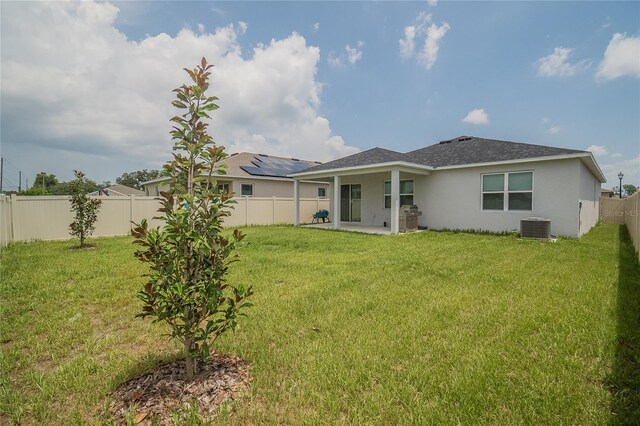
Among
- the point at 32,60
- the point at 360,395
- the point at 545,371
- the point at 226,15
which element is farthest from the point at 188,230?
the point at 32,60

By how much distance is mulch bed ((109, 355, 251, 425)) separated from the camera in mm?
2041

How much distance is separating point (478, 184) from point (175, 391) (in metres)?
12.5

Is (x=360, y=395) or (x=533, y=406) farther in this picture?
(x=360, y=395)

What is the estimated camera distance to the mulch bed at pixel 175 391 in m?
2.04

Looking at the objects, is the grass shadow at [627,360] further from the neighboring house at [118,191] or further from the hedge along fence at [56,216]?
the neighboring house at [118,191]

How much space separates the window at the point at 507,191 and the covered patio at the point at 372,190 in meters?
2.44

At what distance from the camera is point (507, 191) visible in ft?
Answer: 36.8

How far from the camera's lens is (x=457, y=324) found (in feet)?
11.1

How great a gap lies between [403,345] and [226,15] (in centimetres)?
965

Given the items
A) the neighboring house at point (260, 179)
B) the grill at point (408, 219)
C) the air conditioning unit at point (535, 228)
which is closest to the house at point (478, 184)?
the grill at point (408, 219)

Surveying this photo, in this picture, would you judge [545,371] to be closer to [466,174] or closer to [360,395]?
[360,395]

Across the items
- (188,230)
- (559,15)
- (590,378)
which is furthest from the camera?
(559,15)

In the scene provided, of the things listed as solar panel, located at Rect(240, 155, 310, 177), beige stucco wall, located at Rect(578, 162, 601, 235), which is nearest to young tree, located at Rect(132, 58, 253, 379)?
beige stucco wall, located at Rect(578, 162, 601, 235)

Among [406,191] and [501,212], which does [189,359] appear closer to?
[501,212]
